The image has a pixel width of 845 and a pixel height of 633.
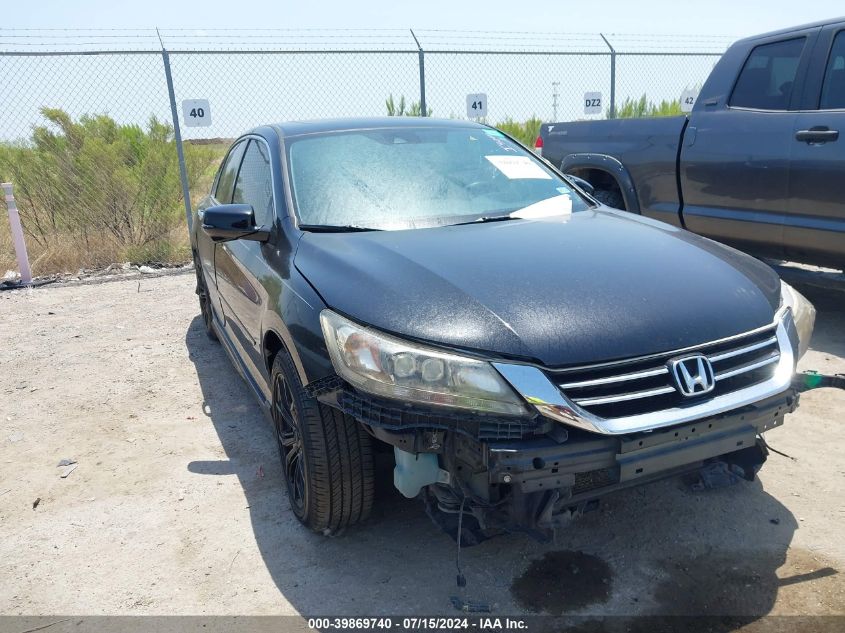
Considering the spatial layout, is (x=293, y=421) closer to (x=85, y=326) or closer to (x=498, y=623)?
(x=498, y=623)

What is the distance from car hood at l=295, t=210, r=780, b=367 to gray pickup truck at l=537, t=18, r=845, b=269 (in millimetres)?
2228

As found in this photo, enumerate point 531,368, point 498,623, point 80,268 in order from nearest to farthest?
point 531,368
point 498,623
point 80,268

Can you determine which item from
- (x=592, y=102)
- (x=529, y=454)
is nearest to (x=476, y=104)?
(x=592, y=102)

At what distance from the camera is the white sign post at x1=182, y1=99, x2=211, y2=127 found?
8.66 m

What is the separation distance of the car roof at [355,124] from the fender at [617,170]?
91.8 inches

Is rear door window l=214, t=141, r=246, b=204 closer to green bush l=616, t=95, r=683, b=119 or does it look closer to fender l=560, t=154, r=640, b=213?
fender l=560, t=154, r=640, b=213

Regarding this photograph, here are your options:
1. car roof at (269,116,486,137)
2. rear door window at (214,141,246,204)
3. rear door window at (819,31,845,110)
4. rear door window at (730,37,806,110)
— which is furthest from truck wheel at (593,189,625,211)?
rear door window at (214,141,246,204)

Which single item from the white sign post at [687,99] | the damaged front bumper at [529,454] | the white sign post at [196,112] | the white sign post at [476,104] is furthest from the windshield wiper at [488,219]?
the white sign post at [687,99]

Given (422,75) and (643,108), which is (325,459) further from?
(643,108)

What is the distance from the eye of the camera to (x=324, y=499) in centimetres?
276

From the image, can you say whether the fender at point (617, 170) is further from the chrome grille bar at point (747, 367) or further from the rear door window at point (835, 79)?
the chrome grille bar at point (747, 367)

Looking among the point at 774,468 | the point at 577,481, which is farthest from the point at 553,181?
the point at 577,481

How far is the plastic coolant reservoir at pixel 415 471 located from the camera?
235 centimetres

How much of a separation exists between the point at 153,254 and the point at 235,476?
6.38m
